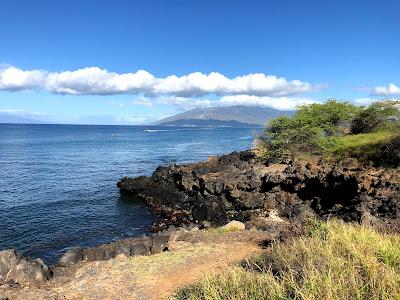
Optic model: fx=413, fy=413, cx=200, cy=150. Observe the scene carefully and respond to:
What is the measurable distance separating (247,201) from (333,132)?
1977 cm

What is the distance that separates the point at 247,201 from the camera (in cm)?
2970

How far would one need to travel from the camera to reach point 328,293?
7.35 meters

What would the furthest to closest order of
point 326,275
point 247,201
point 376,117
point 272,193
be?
1. point 376,117
2. point 272,193
3. point 247,201
4. point 326,275

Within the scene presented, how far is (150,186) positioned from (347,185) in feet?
63.7

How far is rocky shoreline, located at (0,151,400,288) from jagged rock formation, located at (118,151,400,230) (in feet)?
0.19

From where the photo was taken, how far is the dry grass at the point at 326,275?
7742 mm

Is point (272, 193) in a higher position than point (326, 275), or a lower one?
lower

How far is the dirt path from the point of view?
12555 millimetres

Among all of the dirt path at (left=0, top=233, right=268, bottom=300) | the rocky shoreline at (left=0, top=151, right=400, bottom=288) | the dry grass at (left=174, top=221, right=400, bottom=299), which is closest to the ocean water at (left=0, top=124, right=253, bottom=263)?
the rocky shoreline at (left=0, top=151, right=400, bottom=288)

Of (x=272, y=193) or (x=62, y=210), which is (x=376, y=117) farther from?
(x=62, y=210)

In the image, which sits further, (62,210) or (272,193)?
(62,210)

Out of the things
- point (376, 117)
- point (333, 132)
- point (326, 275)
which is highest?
point (376, 117)

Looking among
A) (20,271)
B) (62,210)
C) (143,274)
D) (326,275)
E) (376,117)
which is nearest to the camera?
(326,275)

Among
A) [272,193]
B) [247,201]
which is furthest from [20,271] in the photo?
[272,193]
